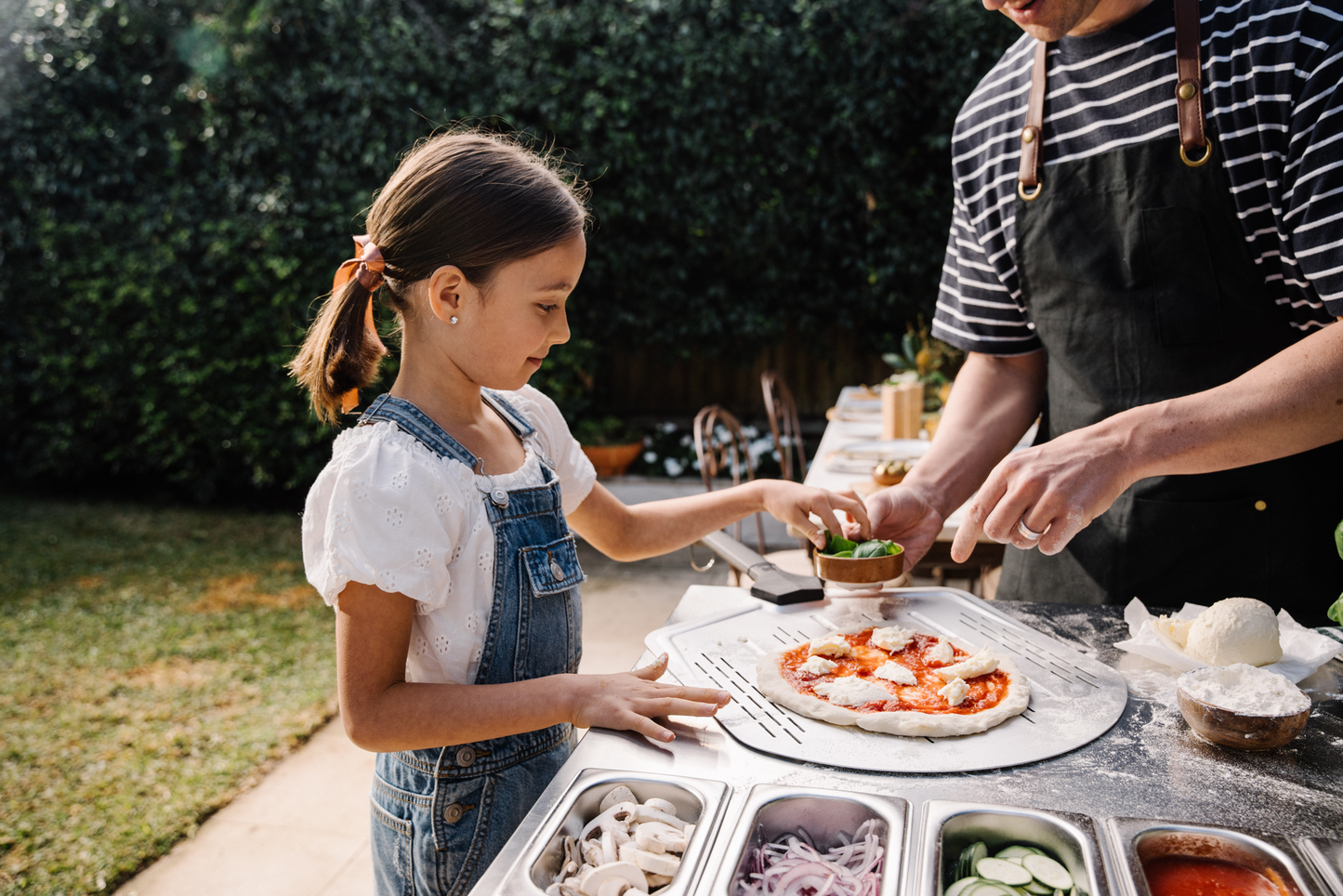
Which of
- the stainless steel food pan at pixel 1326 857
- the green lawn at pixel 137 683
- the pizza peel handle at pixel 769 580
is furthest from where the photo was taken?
the green lawn at pixel 137 683

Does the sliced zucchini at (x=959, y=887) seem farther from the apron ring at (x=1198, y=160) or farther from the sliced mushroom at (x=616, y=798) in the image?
the apron ring at (x=1198, y=160)

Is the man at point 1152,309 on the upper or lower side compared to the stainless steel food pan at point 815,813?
upper

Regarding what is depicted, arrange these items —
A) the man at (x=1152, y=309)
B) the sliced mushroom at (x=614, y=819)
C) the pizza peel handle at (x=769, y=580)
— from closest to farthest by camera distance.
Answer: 1. the sliced mushroom at (x=614, y=819)
2. the man at (x=1152, y=309)
3. the pizza peel handle at (x=769, y=580)

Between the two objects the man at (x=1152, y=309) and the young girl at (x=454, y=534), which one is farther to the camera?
the man at (x=1152, y=309)

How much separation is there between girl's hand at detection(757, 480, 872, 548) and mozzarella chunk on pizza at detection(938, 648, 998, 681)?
1.21 ft

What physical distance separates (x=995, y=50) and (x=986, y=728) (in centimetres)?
534

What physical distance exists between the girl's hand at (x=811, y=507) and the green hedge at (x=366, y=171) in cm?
432

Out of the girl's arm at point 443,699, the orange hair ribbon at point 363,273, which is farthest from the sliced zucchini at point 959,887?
the orange hair ribbon at point 363,273

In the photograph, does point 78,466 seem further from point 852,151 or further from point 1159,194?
point 1159,194

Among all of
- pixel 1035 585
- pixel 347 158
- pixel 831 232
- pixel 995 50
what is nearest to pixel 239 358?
pixel 347 158

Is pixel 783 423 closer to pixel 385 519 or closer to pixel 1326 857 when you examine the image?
pixel 385 519

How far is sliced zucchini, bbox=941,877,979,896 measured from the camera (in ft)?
2.84

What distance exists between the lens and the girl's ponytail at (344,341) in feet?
4.63

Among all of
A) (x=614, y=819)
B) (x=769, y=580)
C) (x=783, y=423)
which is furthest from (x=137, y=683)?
(x=783, y=423)
